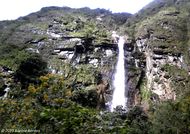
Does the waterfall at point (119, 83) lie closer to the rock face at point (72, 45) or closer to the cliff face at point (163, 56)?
the rock face at point (72, 45)

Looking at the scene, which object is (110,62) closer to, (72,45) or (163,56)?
(72,45)

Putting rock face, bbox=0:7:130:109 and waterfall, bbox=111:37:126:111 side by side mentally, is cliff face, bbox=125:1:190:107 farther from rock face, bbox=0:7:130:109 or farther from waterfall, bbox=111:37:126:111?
rock face, bbox=0:7:130:109

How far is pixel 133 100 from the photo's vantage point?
232 feet

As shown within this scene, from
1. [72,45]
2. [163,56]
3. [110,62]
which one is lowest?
[110,62]

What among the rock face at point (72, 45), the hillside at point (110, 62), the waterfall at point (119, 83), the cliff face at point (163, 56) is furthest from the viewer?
the rock face at point (72, 45)

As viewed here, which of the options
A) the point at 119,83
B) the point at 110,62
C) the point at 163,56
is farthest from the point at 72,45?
the point at 163,56

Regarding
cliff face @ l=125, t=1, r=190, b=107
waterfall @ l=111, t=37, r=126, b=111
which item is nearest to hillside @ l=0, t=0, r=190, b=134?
cliff face @ l=125, t=1, r=190, b=107

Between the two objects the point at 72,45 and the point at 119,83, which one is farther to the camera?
the point at 72,45

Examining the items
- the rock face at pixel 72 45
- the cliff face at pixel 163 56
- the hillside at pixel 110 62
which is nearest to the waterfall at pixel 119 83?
the hillside at pixel 110 62

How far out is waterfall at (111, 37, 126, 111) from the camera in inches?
2749

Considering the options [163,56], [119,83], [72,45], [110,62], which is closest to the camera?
[119,83]

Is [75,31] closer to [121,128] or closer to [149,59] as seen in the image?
[149,59]

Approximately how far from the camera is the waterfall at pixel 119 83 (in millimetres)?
69812

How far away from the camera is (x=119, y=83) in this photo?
75000mm
